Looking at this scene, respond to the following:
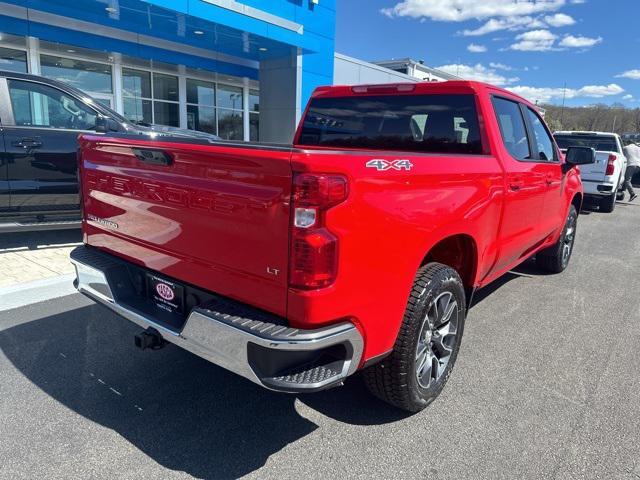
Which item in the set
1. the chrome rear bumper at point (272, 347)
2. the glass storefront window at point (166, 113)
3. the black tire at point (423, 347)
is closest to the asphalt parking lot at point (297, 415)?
the black tire at point (423, 347)

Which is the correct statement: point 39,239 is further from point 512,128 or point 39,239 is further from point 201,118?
point 201,118

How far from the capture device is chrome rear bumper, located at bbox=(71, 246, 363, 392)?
207 cm

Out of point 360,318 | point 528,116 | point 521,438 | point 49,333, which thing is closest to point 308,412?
point 360,318

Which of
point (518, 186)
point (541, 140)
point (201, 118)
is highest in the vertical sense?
point (201, 118)

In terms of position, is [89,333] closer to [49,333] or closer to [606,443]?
[49,333]

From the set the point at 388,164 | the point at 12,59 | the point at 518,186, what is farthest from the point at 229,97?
the point at 388,164

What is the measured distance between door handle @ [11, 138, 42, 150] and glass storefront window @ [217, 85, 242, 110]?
1343 cm

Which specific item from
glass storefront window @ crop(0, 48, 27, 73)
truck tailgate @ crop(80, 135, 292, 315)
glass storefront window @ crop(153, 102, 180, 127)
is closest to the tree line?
glass storefront window @ crop(153, 102, 180, 127)

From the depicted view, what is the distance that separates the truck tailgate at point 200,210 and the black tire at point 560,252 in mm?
4602

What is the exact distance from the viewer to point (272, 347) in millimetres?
2039

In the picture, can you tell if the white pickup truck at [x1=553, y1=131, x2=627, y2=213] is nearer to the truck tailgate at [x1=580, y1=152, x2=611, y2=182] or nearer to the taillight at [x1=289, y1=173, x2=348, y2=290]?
the truck tailgate at [x1=580, y1=152, x2=611, y2=182]

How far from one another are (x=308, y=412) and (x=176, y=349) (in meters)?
1.28

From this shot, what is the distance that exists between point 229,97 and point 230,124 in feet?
3.38

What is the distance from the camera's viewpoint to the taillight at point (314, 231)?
1.98 m
